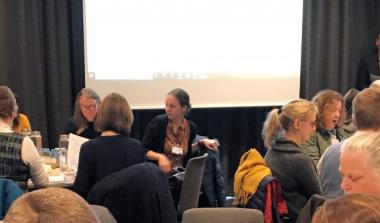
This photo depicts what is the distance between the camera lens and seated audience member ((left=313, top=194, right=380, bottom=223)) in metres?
1.04

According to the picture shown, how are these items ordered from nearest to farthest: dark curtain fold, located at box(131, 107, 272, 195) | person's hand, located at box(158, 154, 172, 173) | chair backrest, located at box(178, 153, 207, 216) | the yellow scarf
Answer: the yellow scarf
chair backrest, located at box(178, 153, 207, 216)
person's hand, located at box(158, 154, 172, 173)
dark curtain fold, located at box(131, 107, 272, 195)

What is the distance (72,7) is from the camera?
489 centimetres

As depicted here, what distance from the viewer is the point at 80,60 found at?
5.01 metres

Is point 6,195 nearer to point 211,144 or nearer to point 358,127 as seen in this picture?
point 358,127

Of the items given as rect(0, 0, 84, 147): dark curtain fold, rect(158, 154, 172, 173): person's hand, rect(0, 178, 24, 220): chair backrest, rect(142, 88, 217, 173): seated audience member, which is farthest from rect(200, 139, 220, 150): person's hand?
rect(0, 178, 24, 220): chair backrest

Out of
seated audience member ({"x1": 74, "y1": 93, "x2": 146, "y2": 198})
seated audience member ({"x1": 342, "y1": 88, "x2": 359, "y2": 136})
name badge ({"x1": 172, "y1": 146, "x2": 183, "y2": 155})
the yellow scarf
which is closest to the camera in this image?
seated audience member ({"x1": 74, "y1": 93, "x2": 146, "y2": 198})

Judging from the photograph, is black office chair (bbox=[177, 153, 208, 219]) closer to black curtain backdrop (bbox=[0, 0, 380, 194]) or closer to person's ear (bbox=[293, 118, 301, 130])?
person's ear (bbox=[293, 118, 301, 130])

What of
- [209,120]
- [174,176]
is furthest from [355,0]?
[174,176]

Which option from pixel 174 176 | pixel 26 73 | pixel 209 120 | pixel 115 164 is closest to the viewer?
pixel 115 164

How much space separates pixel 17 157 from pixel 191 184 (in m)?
1.17

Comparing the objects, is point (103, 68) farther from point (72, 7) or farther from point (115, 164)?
point (115, 164)

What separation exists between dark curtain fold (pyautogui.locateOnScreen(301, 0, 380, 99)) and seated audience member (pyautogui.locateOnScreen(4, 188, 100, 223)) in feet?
15.8

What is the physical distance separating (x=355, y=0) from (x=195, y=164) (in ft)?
11.1

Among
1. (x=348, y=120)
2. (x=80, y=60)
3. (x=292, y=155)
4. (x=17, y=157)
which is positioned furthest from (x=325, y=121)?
(x=80, y=60)
